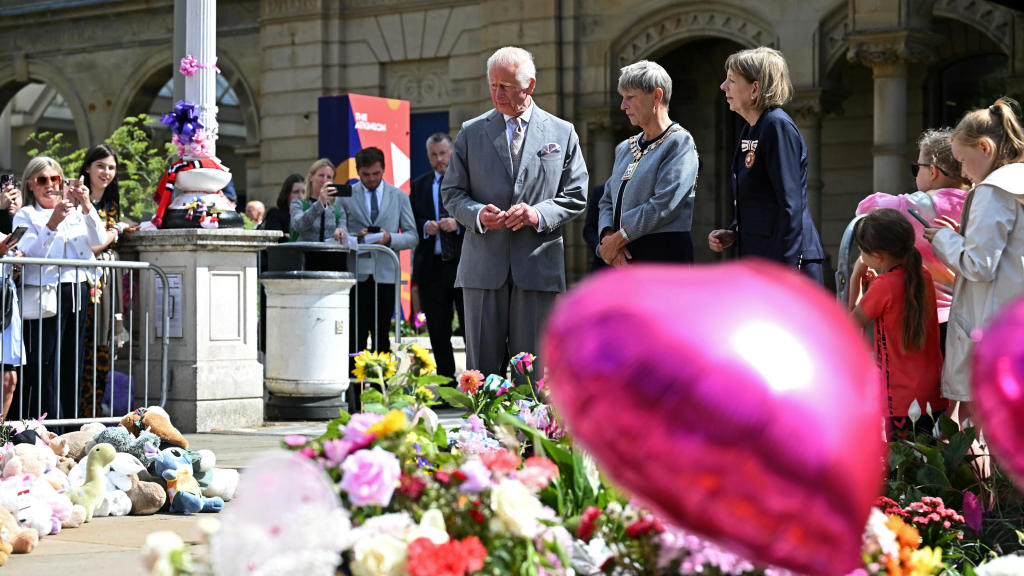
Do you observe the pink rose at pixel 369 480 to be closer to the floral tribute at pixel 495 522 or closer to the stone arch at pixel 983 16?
the floral tribute at pixel 495 522

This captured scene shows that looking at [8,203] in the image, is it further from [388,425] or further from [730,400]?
[730,400]

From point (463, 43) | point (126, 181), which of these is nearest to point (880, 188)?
point (463, 43)

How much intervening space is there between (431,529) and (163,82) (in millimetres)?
26552

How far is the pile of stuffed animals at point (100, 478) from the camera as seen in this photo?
525 cm

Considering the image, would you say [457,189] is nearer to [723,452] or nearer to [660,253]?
[660,253]

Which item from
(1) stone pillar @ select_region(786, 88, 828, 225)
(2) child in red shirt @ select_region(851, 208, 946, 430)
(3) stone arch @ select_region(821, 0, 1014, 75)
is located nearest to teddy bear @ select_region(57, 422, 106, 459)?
(2) child in red shirt @ select_region(851, 208, 946, 430)

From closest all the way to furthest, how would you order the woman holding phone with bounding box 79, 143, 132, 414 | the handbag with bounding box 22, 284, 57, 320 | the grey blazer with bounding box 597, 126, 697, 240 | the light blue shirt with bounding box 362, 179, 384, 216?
the grey blazer with bounding box 597, 126, 697, 240, the handbag with bounding box 22, 284, 57, 320, the woman holding phone with bounding box 79, 143, 132, 414, the light blue shirt with bounding box 362, 179, 384, 216

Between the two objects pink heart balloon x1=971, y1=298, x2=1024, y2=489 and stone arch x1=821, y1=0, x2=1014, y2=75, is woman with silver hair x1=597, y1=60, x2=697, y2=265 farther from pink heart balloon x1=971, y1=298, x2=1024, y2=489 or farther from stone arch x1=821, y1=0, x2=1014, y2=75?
stone arch x1=821, y1=0, x2=1014, y2=75

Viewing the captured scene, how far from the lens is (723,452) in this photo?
1599 millimetres

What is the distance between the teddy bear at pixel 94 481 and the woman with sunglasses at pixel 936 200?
11.4ft

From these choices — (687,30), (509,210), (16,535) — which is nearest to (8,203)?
(509,210)

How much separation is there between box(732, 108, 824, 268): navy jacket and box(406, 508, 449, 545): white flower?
134 inches

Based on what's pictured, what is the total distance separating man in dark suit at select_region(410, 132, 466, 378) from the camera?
10.9 m

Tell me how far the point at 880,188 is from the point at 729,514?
1832 cm
